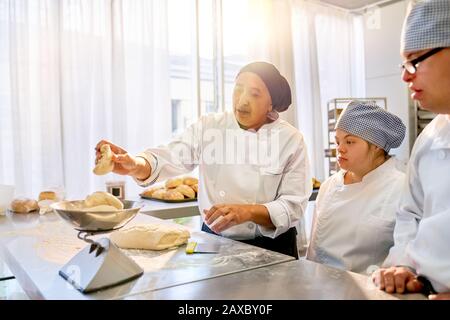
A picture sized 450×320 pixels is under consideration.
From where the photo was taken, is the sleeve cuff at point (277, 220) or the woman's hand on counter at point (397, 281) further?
the sleeve cuff at point (277, 220)

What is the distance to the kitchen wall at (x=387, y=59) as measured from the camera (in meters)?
3.75

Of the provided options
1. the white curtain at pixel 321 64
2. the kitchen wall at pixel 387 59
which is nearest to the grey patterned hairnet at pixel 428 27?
the white curtain at pixel 321 64

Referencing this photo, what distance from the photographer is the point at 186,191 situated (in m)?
A: 2.36

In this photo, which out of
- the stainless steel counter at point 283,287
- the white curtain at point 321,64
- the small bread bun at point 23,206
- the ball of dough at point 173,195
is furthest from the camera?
the white curtain at point 321,64

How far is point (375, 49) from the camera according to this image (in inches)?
157

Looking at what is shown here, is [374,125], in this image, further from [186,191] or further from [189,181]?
[189,181]

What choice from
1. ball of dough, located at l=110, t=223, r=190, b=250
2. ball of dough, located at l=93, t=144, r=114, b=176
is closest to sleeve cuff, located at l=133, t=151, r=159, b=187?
ball of dough, located at l=93, t=144, r=114, b=176

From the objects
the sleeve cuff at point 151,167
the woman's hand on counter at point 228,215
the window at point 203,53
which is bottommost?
the woman's hand on counter at point 228,215

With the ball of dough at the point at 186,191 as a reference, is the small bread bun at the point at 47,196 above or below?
above

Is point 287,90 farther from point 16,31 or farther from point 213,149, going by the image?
point 16,31

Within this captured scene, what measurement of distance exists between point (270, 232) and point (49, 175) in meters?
1.71

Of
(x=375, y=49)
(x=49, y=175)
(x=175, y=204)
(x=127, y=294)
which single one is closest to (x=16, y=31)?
(x=49, y=175)

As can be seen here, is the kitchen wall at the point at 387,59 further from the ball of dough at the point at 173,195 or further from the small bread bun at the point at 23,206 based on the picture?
the small bread bun at the point at 23,206

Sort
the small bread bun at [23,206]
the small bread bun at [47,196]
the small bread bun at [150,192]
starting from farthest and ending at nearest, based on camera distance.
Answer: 1. the small bread bun at [150,192]
2. the small bread bun at [47,196]
3. the small bread bun at [23,206]
